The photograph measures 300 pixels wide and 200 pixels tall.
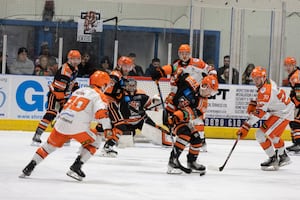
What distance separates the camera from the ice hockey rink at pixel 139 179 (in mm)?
5637

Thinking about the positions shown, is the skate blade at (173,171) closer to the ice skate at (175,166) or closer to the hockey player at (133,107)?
the ice skate at (175,166)

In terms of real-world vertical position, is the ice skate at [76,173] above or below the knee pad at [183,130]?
below

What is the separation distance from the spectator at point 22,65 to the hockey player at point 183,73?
3505 millimetres

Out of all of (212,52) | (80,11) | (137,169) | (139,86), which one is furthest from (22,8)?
(137,169)

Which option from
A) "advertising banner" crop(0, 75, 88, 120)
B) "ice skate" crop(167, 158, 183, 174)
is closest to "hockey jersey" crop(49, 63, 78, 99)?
"advertising banner" crop(0, 75, 88, 120)

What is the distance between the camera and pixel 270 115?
7.91 meters

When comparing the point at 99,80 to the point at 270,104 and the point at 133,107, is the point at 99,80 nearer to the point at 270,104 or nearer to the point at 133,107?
the point at 270,104

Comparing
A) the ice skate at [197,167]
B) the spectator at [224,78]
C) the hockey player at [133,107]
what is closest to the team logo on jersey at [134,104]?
the hockey player at [133,107]

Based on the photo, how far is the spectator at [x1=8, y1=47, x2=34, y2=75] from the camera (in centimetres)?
1184

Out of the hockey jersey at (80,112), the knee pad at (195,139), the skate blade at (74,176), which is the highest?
the hockey jersey at (80,112)

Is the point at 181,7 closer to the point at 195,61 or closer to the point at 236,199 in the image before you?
the point at 195,61

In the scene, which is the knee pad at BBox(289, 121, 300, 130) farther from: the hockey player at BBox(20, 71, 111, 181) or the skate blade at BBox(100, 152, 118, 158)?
the hockey player at BBox(20, 71, 111, 181)

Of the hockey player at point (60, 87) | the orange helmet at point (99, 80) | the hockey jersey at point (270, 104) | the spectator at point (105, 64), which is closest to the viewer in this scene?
the orange helmet at point (99, 80)

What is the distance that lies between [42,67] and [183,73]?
4.29 metres
